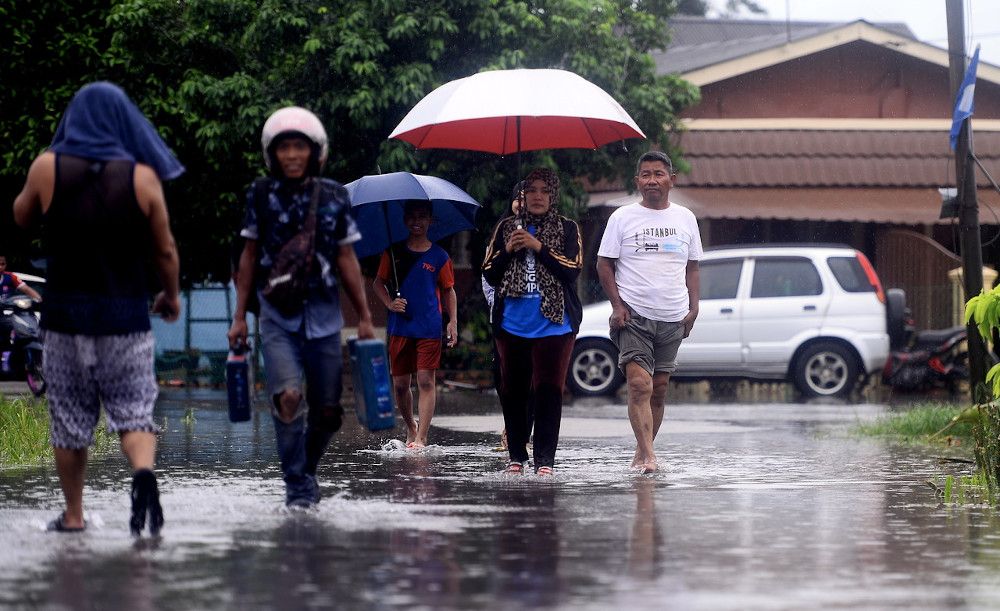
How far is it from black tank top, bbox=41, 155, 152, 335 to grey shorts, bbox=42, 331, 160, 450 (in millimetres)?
67

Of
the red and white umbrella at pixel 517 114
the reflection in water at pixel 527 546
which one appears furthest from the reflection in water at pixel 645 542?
the red and white umbrella at pixel 517 114

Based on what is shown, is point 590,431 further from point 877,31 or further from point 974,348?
point 877,31

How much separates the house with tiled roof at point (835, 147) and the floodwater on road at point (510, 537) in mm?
13793

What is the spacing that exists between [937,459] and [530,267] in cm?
328

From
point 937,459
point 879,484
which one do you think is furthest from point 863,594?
point 937,459

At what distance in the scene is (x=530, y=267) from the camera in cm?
905

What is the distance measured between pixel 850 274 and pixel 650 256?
10.2 meters

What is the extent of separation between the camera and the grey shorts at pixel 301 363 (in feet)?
23.0

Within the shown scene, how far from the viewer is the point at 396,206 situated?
11.6 metres

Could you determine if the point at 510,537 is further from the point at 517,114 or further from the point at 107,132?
the point at 517,114

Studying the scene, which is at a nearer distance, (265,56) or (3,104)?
(265,56)

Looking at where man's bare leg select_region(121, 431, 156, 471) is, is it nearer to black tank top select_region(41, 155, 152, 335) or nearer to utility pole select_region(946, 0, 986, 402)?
black tank top select_region(41, 155, 152, 335)

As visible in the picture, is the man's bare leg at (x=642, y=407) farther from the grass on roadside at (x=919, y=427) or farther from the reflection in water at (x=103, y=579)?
the reflection in water at (x=103, y=579)

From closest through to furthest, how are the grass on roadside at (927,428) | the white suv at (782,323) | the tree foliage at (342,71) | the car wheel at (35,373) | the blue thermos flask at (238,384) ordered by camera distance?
the blue thermos flask at (238,384) < the grass on roadside at (927,428) < the car wheel at (35,373) < the white suv at (782,323) < the tree foliage at (342,71)
